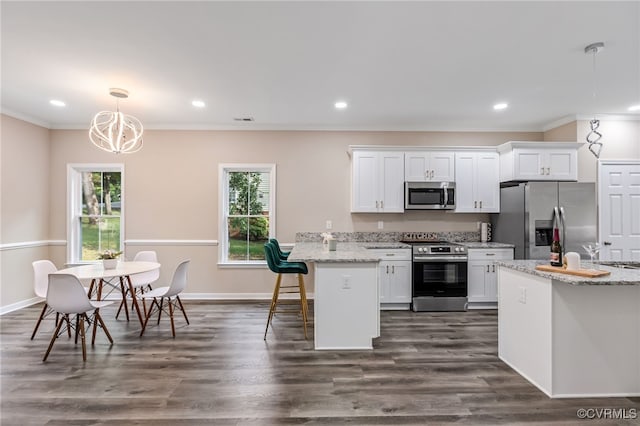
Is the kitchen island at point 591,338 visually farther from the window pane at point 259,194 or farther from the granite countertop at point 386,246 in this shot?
the window pane at point 259,194

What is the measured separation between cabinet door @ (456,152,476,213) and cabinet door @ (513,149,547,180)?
0.56 meters

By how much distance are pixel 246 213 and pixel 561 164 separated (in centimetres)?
472

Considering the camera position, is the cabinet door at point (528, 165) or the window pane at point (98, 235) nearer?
the cabinet door at point (528, 165)

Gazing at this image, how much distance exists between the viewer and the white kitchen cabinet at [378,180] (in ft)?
15.4

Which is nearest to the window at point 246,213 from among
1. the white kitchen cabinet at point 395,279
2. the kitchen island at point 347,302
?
the white kitchen cabinet at point 395,279

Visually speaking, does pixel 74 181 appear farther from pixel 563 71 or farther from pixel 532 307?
pixel 563 71

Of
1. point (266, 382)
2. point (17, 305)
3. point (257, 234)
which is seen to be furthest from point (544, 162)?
point (17, 305)

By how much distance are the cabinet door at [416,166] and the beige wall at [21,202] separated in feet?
18.2

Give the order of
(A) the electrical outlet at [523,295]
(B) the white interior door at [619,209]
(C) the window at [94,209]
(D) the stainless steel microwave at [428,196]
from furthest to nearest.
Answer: (C) the window at [94,209]
(D) the stainless steel microwave at [428,196]
(B) the white interior door at [619,209]
(A) the electrical outlet at [523,295]

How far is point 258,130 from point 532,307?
419cm

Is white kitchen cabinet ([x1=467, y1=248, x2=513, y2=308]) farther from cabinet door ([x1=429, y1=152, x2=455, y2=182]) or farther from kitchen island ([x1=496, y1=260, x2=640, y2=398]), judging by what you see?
kitchen island ([x1=496, y1=260, x2=640, y2=398])

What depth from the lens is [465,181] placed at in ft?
15.5

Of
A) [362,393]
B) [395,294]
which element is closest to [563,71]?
[395,294]

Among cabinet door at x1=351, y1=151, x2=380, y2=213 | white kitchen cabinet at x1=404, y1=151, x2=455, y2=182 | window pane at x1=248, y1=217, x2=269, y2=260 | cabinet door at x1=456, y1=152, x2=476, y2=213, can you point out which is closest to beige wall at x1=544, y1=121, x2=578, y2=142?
cabinet door at x1=456, y1=152, x2=476, y2=213
